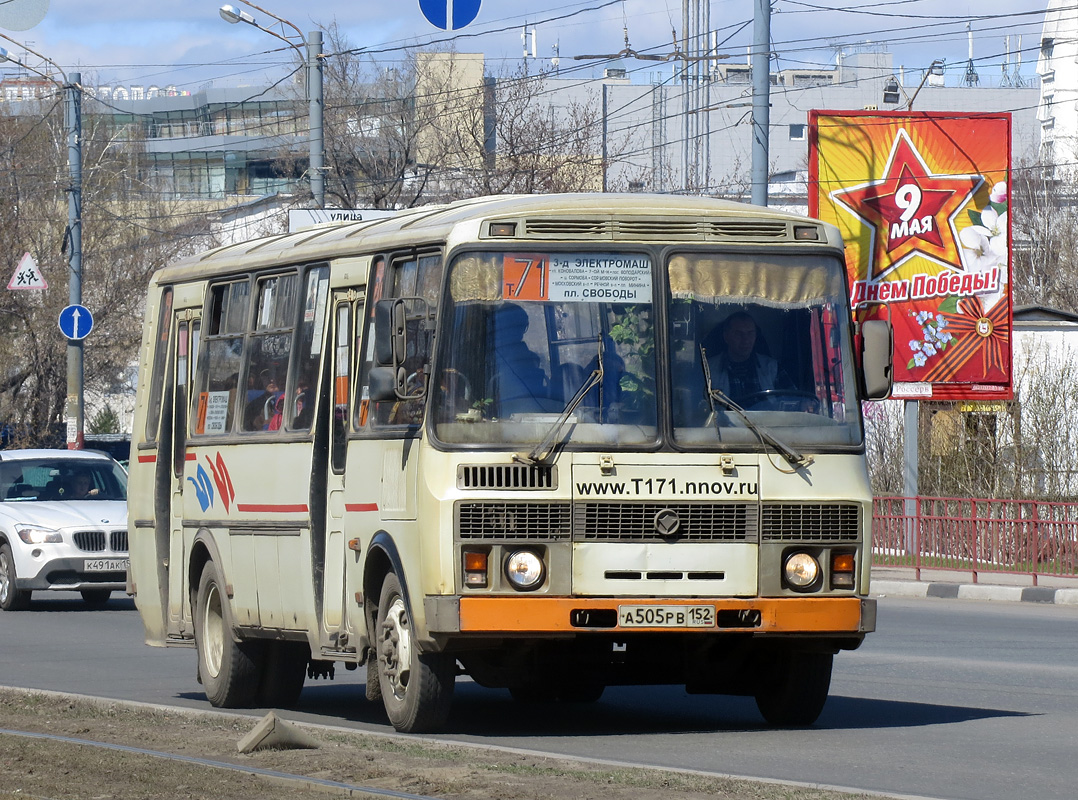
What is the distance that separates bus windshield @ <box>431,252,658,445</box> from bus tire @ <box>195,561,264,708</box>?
10.5 ft

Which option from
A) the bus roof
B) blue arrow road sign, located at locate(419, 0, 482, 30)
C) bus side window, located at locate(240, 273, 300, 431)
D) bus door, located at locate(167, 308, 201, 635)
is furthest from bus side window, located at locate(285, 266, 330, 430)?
blue arrow road sign, located at locate(419, 0, 482, 30)

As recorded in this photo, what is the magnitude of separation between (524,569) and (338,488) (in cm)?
178

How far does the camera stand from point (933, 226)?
2798 centimetres

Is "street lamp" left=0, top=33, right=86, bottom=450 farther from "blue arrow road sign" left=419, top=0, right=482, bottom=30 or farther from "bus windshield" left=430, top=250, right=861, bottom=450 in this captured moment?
"bus windshield" left=430, top=250, right=861, bottom=450

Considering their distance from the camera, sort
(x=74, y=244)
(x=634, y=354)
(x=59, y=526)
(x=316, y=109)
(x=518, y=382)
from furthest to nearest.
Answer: (x=74, y=244) < (x=316, y=109) < (x=59, y=526) < (x=634, y=354) < (x=518, y=382)

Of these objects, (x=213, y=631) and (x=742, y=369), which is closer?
(x=742, y=369)

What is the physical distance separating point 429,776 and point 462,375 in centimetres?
222

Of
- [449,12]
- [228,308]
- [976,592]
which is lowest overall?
[976,592]

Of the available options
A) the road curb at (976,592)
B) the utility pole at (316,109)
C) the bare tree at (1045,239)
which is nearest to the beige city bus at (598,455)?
the road curb at (976,592)

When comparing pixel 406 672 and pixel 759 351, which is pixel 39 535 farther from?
pixel 759 351

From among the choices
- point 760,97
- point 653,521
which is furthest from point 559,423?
point 760,97

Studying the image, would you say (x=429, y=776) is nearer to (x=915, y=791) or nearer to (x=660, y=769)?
(x=660, y=769)

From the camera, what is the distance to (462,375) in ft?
30.7

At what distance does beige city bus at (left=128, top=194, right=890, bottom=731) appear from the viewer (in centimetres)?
923
